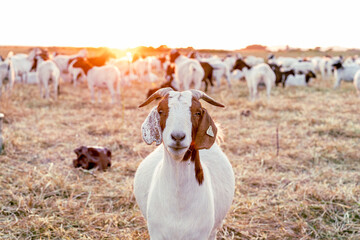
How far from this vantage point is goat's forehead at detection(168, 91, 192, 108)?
92.6 inches

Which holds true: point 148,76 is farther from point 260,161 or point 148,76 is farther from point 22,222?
point 22,222

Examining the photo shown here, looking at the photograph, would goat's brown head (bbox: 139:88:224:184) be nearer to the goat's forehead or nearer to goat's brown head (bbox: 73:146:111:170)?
the goat's forehead

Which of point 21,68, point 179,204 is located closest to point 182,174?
point 179,204

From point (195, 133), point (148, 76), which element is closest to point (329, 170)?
point (195, 133)

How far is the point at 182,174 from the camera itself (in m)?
2.53

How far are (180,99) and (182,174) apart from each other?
568mm

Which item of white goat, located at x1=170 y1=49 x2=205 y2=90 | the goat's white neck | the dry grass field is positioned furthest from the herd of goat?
the goat's white neck

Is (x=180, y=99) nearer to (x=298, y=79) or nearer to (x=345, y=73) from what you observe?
(x=345, y=73)

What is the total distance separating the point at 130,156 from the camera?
22.8 feet

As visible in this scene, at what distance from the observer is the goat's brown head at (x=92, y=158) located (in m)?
6.02

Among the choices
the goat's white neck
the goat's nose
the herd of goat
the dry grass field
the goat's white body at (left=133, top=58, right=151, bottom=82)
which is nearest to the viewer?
the goat's nose

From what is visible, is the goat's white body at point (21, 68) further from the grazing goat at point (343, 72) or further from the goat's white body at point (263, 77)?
the grazing goat at point (343, 72)

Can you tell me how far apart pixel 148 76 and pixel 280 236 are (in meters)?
19.2

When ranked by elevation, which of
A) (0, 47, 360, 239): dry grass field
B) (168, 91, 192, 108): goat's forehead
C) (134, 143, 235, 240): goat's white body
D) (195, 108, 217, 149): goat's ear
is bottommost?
(0, 47, 360, 239): dry grass field
